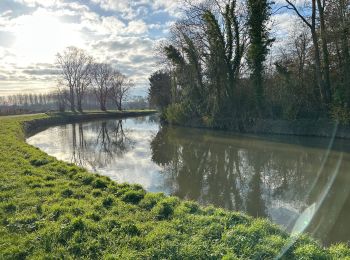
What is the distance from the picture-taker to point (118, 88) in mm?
60125

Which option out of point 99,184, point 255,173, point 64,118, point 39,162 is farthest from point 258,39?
point 64,118

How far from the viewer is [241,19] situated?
23.5 m

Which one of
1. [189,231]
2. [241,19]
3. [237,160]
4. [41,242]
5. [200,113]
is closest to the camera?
[41,242]

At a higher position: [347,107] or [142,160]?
[347,107]

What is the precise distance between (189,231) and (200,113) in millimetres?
22550

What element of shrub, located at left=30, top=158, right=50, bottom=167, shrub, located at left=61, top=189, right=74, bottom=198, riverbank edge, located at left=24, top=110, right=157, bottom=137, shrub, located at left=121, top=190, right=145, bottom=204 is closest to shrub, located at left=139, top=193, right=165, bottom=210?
shrub, located at left=121, top=190, right=145, bottom=204

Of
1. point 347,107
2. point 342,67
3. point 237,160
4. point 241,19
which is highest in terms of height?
point 241,19

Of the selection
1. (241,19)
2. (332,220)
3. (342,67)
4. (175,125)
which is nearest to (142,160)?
(332,220)

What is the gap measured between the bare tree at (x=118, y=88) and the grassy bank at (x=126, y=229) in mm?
53174

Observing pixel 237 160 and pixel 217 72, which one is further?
pixel 217 72

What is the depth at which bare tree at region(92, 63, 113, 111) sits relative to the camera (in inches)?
2226

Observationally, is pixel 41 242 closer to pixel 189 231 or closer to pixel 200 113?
pixel 189 231

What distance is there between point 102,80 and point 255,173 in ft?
163

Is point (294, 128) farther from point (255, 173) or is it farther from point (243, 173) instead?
point (243, 173)
